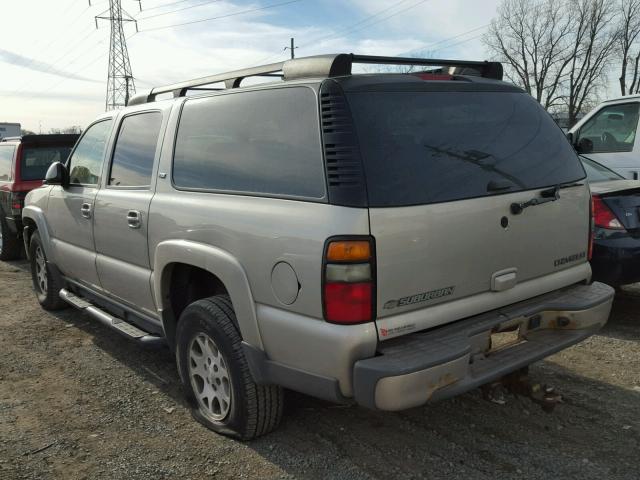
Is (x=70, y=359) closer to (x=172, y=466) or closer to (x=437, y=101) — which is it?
(x=172, y=466)

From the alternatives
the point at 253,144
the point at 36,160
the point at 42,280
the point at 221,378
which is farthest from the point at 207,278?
the point at 36,160

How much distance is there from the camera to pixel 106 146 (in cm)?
441

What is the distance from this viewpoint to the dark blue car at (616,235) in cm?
471

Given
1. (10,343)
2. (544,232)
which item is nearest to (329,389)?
(544,232)

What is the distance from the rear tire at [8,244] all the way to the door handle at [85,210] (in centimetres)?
501

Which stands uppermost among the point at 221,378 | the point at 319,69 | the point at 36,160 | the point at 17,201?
the point at 319,69

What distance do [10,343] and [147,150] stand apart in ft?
8.04

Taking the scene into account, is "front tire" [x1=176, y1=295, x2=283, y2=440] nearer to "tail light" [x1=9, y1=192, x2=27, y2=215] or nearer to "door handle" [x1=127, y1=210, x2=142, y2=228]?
"door handle" [x1=127, y1=210, x2=142, y2=228]

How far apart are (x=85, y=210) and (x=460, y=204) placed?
9.81ft

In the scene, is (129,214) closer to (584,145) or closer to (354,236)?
(354,236)

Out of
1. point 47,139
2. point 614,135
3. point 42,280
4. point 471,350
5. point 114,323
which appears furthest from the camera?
point 47,139

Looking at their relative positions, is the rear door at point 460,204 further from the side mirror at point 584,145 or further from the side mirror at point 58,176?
the side mirror at point 584,145

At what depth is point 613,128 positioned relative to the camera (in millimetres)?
7172

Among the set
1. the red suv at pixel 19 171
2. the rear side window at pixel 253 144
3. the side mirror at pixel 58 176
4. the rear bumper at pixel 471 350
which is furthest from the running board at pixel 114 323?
the red suv at pixel 19 171
